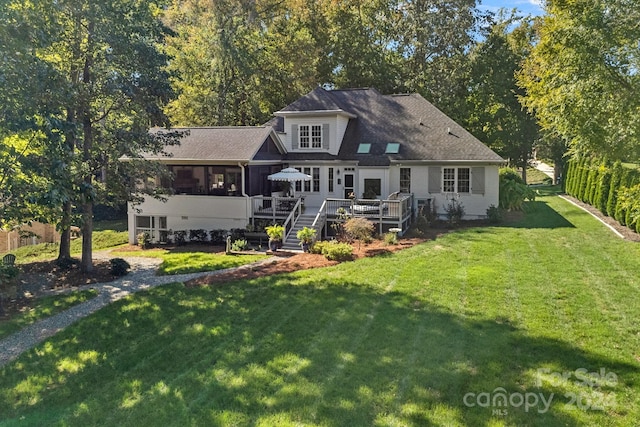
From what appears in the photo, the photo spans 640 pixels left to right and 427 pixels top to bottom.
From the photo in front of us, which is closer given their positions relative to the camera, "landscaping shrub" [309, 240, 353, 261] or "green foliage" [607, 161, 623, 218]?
"landscaping shrub" [309, 240, 353, 261]

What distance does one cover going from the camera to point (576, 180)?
92.8ft

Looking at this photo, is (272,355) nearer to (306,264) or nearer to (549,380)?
(549,380)

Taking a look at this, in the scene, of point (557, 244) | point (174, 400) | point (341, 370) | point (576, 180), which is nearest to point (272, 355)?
point (341, 370)

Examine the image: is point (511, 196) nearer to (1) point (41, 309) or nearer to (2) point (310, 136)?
(2) point (310, 136)

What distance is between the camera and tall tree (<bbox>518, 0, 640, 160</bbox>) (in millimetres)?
12914

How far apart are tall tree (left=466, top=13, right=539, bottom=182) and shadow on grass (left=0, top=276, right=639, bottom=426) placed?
30.3 meters

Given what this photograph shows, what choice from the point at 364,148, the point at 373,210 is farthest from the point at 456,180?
the point at 373,210

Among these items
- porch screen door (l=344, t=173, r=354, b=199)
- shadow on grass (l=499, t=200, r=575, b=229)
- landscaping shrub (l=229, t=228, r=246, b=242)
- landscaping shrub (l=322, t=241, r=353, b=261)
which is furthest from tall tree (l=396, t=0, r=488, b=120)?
landscaping shrub (l=322, t=241, r=353, b=261)

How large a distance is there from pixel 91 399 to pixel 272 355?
2.84m

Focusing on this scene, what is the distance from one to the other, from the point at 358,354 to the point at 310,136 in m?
18.0

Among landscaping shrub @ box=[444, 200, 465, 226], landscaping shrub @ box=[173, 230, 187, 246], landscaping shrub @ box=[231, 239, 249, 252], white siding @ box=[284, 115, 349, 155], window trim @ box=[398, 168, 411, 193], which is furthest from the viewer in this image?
white siding @ box=[284, 115, 349, 155]

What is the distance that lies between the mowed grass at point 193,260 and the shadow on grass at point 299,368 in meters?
4.73

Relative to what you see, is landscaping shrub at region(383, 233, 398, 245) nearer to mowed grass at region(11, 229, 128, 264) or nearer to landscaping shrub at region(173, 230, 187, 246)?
landscaping shrub at region(173, 230, 187, 246)

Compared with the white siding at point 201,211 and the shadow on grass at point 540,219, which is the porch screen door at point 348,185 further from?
the shadow on grass at point 540,219
